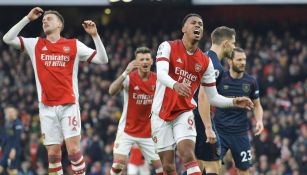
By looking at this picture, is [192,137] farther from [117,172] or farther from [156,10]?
[156,10]

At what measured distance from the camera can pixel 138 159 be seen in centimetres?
1766

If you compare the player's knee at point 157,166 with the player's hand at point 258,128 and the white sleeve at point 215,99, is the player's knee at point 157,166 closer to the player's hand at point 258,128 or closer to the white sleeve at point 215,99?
the player's hand at point 258,128

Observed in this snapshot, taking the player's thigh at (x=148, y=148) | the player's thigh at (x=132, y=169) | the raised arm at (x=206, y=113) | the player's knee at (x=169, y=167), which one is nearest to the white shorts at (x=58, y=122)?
the player's knee at (x=169, y=167)

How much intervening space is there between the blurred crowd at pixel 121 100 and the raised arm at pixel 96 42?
1057cm

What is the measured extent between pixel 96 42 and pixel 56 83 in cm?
81

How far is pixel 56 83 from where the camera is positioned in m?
11.7

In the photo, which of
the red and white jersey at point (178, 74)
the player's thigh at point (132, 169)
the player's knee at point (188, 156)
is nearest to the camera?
the player's knee at point (188, 156)

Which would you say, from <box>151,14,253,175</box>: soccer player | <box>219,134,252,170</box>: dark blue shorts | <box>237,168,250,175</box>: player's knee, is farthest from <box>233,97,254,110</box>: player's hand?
<box>237,168,250,175</box>: player's knee

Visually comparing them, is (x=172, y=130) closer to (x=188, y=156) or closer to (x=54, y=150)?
(x=188, y=156)

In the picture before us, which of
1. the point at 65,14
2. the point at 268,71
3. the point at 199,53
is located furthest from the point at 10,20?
the point at 199,53

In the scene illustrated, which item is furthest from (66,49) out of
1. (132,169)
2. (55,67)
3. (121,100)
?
(121,100)

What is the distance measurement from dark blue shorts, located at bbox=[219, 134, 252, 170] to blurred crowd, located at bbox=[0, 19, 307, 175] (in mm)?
8101

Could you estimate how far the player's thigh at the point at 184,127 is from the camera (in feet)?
36.9

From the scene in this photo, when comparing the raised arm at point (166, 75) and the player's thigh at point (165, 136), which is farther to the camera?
the player's thigh at point (165, 136)
